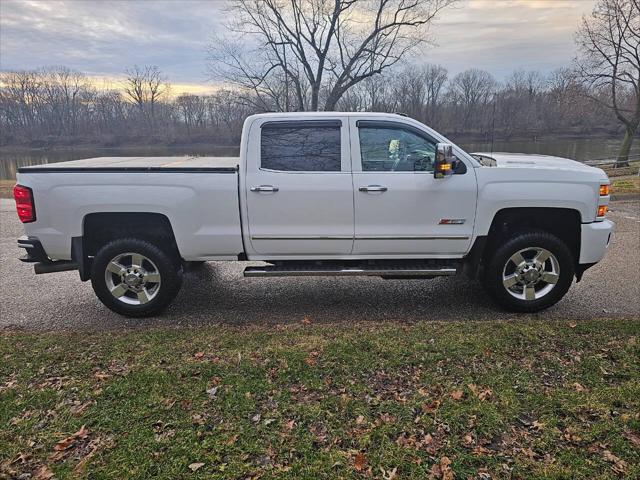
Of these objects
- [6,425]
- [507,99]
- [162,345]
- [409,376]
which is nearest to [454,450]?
[409,376]

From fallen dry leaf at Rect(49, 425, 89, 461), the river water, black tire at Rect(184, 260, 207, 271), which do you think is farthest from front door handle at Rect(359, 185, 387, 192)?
the river water

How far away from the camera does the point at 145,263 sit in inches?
177

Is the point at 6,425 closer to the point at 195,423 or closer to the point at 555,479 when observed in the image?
the point at 195,423

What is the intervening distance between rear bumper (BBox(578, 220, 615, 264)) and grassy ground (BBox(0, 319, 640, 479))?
0.76 m

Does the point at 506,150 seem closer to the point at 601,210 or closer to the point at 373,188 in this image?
the point at 601,210

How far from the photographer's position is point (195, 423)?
8.95 ft

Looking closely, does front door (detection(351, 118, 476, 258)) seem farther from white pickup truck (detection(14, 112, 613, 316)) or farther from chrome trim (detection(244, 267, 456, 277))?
chrome trim (detection(244, 267, 456, 277))

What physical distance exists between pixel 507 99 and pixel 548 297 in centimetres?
5673

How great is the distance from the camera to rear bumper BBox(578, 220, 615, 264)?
174 inches

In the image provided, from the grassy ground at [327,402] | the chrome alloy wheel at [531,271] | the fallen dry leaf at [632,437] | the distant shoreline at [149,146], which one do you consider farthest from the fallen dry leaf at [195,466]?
the distant shoreline at [149,146]

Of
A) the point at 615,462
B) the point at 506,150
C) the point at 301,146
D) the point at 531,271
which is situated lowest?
the point at 615,462

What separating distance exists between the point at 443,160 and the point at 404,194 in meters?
0.50

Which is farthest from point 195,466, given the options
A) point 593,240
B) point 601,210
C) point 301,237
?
point 601,210

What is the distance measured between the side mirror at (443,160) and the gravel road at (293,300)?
4.94 feet
